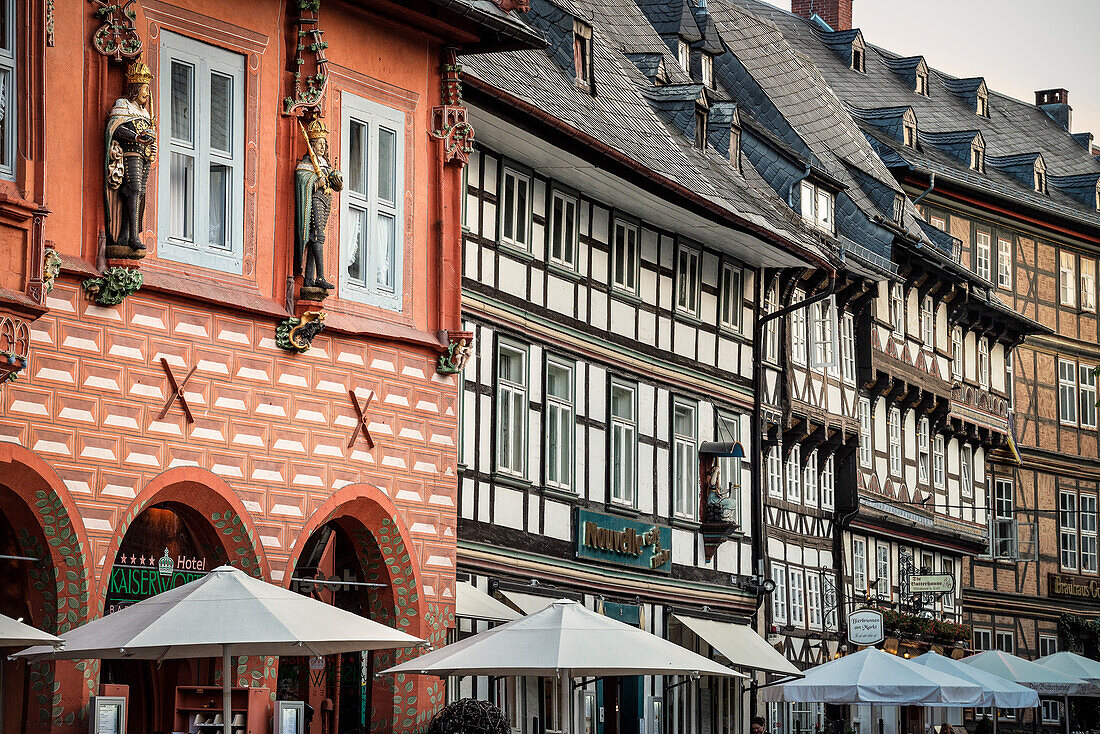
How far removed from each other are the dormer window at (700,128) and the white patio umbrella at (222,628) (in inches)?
756

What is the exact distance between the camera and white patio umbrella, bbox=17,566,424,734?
13523mm

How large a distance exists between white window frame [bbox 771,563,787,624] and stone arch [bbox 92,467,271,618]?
1819 centimetres

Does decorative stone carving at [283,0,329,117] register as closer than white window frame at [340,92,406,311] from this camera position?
Yes

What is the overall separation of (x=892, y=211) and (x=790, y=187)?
5739 mm

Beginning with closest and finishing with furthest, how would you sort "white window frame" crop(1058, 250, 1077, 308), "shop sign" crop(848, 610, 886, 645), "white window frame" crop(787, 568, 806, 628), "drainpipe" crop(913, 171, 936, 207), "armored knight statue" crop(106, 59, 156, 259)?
"armored knight statue" crop(106, 59, 156, 259)
"shop sign" crop(848, 610, 886, 645)
"white window frame" crop(787, 568, 806, 628)
"drainpipe" crop(913, 171, 936, 207)
"white window frame" crop(1058, 250, 1077, 308)

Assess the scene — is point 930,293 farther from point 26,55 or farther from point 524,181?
point 26,55

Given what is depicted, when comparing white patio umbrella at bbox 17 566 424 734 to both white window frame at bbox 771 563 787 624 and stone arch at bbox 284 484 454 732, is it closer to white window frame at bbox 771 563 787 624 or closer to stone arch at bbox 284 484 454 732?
stone arch at bbox 284 484 454 732

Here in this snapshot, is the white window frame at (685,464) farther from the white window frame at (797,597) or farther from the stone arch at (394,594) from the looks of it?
the stone arch at (394,594)

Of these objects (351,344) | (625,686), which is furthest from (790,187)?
(351,344)

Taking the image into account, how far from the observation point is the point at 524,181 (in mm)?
25312

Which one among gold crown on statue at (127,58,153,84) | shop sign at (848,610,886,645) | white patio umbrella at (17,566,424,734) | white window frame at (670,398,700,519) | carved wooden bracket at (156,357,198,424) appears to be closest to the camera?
white patio umbrella at (17,566,424,734)

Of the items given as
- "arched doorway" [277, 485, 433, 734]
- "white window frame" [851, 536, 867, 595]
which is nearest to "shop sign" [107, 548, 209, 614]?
"arched doorway" [277, 485, 433, 734]

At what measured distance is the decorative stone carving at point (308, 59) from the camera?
57.2ft

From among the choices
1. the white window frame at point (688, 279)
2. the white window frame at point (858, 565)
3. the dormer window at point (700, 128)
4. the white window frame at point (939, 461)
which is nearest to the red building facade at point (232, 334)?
the white window frame at point (688, 279)
